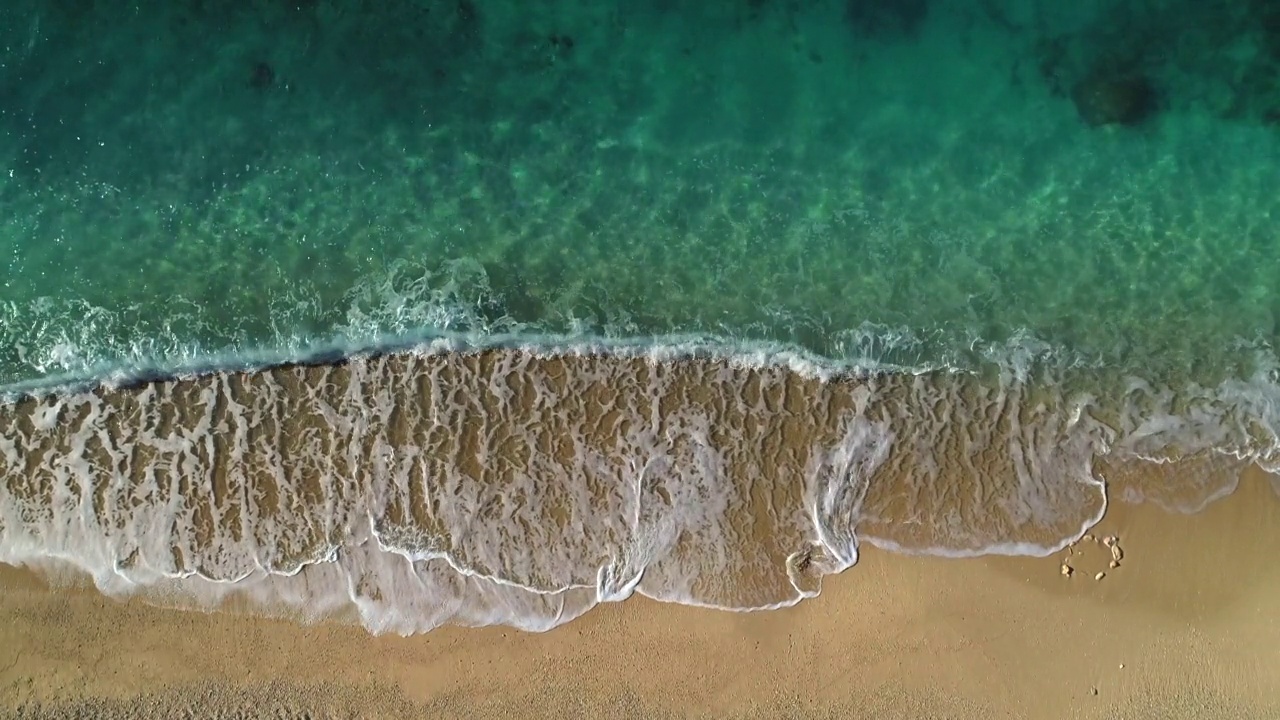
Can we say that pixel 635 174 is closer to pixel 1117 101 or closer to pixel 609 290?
pixel 609 290

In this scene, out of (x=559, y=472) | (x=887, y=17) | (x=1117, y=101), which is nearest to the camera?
(x=559, y=472)

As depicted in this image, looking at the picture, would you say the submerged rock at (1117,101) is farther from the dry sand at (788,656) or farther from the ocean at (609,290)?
the dry sand at (788,656)

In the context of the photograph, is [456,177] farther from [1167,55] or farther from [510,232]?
[1167,55]

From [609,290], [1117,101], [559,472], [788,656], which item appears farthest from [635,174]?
[1117,101]

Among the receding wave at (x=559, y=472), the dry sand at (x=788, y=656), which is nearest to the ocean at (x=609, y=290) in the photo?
the receding wave at (x=559, y=472)

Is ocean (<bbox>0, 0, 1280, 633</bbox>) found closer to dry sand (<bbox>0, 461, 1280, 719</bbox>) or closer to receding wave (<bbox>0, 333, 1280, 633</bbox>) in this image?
receding wave (<bbox>0, 333, 1280, 633</bbox>)
